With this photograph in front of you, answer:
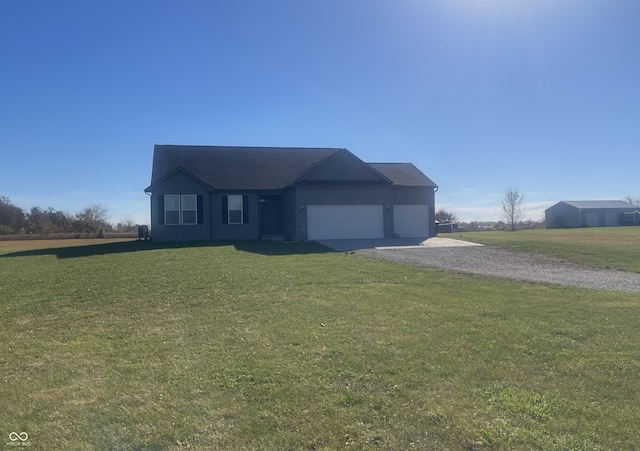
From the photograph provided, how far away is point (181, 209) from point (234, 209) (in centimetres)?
276

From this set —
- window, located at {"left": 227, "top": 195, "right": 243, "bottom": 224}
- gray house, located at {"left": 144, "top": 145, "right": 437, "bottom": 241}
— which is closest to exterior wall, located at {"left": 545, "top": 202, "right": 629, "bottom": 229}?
gray house, located at {"left": 144, "top": 145, "right": 437, "bottom": 241}

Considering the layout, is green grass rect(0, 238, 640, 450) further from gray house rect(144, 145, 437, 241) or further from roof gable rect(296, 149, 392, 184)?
roof gable rect(296, 149, 392, 184)

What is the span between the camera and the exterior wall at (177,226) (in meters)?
24.3

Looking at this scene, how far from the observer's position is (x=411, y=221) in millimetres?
27703

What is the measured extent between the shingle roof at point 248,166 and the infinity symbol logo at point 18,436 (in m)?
21.6

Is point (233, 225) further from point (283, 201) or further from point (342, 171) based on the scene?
point (342, 171)

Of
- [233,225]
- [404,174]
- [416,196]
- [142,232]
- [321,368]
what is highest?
[404,174]

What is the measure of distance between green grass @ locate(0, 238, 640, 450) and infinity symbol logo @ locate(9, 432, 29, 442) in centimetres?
8

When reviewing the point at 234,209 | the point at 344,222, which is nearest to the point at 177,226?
the point at 234,209

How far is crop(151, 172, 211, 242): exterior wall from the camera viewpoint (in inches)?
956

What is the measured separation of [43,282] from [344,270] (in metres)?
7.43

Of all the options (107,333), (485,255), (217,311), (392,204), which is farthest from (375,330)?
(392,204)

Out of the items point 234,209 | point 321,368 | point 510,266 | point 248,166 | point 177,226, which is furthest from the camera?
point 248,166

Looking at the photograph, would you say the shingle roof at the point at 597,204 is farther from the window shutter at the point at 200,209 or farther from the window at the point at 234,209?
the window shutter at the point at 200,209
